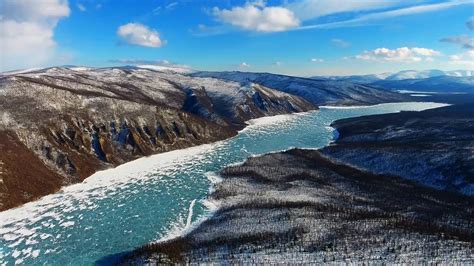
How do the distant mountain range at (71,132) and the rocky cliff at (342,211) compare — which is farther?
the distant mountain range at (71,132)

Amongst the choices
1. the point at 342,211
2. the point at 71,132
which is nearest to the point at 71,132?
the point at 71,132

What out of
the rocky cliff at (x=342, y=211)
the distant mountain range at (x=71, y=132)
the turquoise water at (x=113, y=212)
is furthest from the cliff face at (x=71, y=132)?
the rocky cliff at (x=342, y=211)

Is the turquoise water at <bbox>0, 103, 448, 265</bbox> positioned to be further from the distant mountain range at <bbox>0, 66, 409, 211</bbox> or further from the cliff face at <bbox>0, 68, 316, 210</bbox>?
the distant mountain range at <bbox>0, 66, 409, 211</bbox>

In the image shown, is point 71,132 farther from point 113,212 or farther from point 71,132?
point 113,212

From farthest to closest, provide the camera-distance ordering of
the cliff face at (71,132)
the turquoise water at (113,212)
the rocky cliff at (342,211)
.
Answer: the cliff face at (71,132)
the turquoise water at (113,212)
the rocky cliff at (342,211)

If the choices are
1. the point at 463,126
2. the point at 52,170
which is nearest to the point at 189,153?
the point at 52,170

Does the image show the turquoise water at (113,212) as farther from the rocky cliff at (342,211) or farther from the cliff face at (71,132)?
the cliff face at (71,132)

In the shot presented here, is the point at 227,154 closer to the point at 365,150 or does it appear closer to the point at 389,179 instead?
the point at 365,150

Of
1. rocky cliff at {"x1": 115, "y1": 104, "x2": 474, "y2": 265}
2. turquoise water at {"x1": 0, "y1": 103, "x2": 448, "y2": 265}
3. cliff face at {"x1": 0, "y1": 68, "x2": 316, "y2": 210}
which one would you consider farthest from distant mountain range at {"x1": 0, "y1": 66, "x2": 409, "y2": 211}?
rocky cliff at {"x1": 115, "y1": 104, "x2": 474, "y2": 265}
